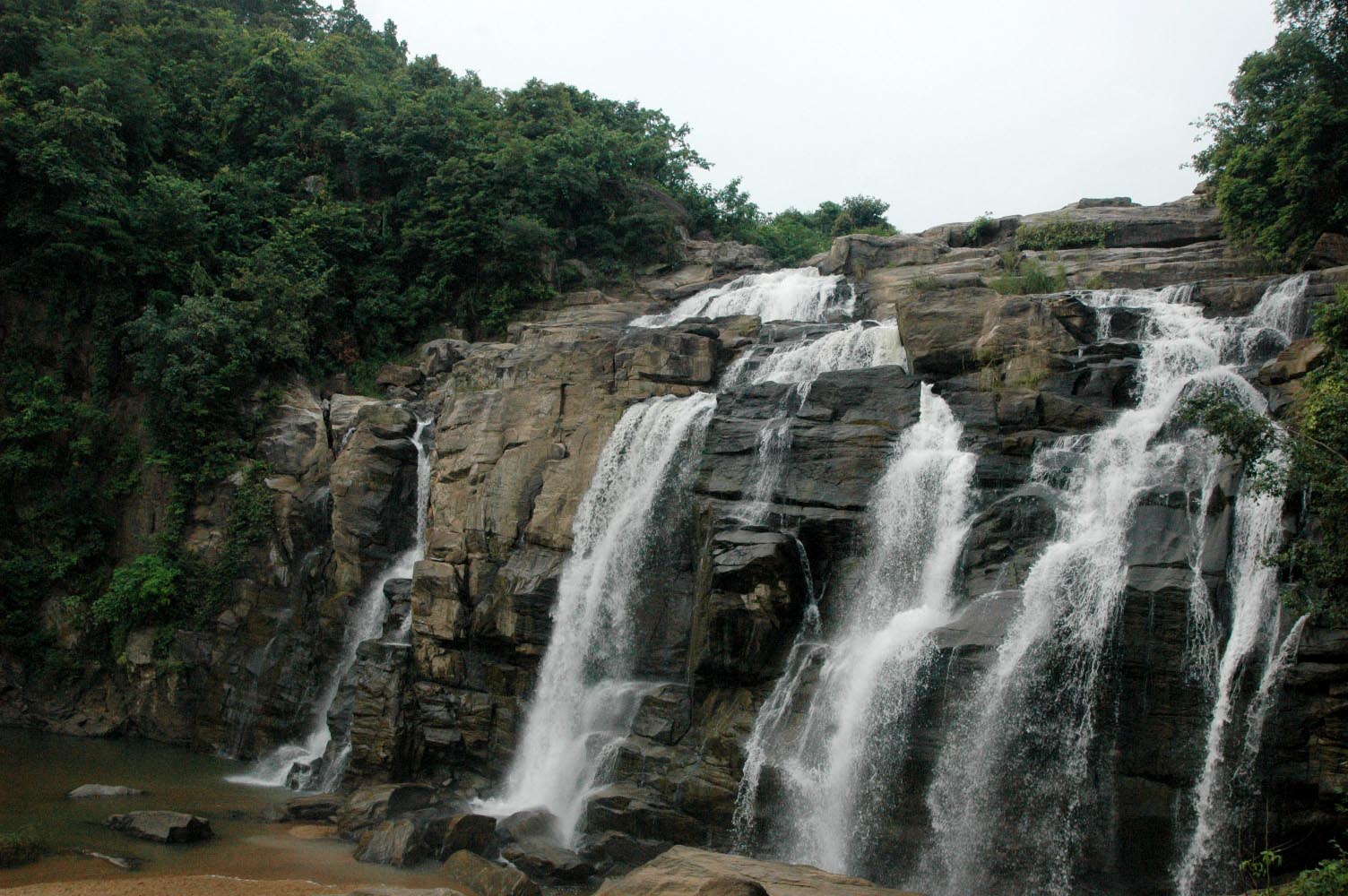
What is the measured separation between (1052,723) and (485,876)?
8.43 m

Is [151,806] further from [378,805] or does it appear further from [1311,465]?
[1311,465]

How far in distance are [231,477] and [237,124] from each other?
1651cm

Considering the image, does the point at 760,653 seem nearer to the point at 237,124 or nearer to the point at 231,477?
the point at 231,477

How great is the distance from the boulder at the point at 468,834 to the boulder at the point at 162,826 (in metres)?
4.20

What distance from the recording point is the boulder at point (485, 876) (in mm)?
14125

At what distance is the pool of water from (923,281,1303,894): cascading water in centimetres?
794

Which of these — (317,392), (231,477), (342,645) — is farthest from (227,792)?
(317,392)

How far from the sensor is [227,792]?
19.8 m

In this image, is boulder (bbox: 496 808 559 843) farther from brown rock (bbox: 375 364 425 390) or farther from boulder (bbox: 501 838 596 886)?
brown rock (bbox: 375 364 425 390)

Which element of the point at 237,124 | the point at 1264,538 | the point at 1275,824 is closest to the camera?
the point at 1275,824

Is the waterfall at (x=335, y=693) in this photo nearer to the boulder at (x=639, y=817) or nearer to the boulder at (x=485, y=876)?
the boulder at (x=485, y=876)

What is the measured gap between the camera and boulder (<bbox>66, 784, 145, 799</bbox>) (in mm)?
18281

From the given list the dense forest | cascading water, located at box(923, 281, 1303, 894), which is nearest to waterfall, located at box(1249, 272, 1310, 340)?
cascading water, located at box(923, 281, 1303, 894)

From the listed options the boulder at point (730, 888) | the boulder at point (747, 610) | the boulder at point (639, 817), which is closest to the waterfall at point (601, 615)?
the boulder at point (639, 817)
